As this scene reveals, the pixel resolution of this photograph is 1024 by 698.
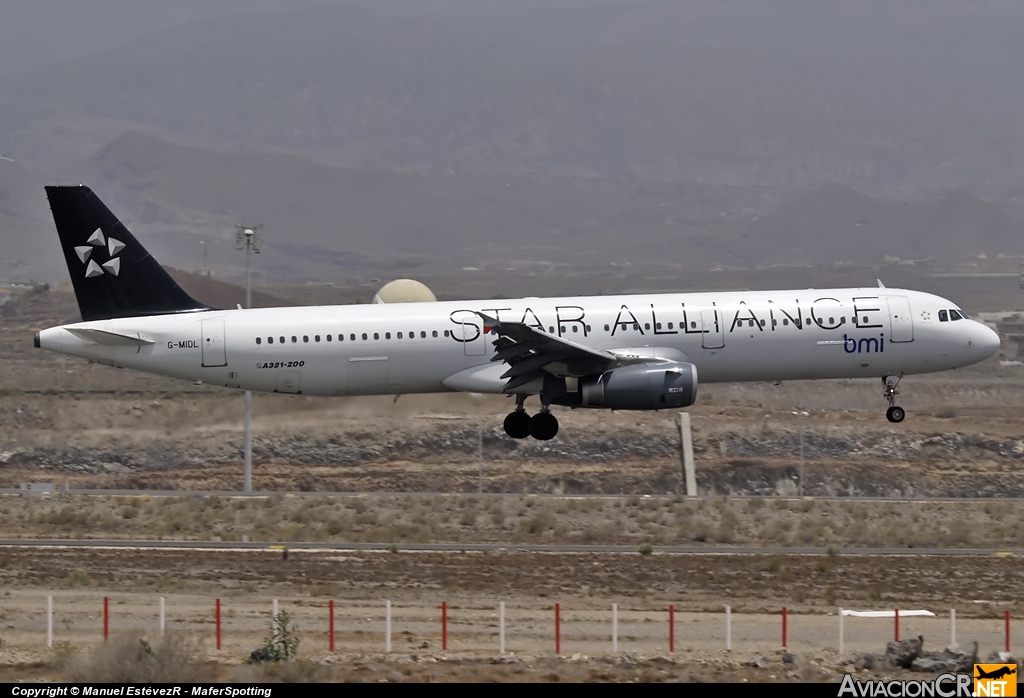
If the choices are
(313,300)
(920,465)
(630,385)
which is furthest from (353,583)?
(313,300)

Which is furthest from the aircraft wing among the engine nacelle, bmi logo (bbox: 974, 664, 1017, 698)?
bmi logo (bbox: 974, 664, 1017, 698)

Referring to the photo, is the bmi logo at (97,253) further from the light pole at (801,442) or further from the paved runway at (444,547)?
the light pole at (801,442)

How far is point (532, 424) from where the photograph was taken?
45.7 m

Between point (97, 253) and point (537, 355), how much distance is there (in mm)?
13929

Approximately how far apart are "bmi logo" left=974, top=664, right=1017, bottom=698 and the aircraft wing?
1849 cm

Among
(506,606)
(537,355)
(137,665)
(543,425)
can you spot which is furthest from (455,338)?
(137,665)

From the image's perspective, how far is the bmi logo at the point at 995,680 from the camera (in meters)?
25.0

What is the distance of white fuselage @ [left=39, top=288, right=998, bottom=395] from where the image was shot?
147 feet

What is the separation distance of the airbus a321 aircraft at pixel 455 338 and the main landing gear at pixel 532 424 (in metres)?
0.05

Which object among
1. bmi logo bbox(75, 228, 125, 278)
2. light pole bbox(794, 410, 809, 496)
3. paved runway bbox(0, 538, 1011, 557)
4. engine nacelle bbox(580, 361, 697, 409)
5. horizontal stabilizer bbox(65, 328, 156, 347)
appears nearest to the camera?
engine nacelle bbox(580, 361, 697, 409)

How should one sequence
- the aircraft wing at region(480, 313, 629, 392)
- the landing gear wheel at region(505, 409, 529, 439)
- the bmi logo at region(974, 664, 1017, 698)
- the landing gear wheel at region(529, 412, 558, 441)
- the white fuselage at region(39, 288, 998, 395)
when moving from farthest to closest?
the landing gear wheel at region(505, 409, 529, 439) → the landing gear wheel at region(529, 412, 558, 441) → the white fuselage at region(39, 288, 998, 395) → the aircraft wing at region(480, 313, 629, 392) → the bmi logo at region(974, 664, 1017, 698)

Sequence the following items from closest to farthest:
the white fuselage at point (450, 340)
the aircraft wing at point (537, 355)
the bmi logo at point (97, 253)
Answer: the aircraft wing at point (537, 355) < the white fuselage at point (450, 340) < the bmi logo at point (97, 253)

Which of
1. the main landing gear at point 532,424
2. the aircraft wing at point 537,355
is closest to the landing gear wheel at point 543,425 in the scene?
the main landing gear at point 532,424

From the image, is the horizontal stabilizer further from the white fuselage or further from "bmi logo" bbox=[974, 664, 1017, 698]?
"bmi logo" bbox=[974, 664, 1017, 698]
